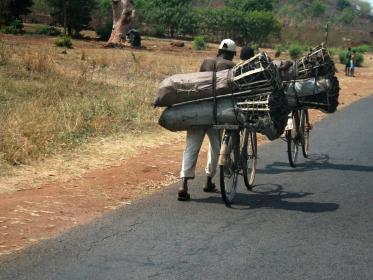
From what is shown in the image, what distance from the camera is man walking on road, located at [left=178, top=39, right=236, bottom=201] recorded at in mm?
7699

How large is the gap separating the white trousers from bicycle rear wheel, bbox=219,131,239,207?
311mm

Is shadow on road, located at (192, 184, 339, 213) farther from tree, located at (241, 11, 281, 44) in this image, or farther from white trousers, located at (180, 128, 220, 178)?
tree, located at (241, 11, 281, 44)

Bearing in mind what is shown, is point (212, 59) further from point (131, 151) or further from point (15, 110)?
point (15, 110)

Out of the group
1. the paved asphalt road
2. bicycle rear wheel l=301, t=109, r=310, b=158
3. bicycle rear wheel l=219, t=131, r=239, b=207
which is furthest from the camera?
bicycle rear wheel l=301, t=109, r=310, b=158

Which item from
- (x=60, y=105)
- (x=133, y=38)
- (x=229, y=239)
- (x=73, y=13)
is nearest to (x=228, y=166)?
(x=229, y=239)

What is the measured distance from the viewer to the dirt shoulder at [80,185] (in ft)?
21.3

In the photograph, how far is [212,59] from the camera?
7.94 m

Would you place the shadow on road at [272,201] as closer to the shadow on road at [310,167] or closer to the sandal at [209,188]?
the sandal at [209,188]

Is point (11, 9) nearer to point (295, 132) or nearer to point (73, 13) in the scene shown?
point (73, 13)

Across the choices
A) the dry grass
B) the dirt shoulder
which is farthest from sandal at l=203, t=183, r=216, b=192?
the dry grass

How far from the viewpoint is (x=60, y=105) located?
13.5 metres

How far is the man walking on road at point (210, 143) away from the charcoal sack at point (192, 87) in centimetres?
42

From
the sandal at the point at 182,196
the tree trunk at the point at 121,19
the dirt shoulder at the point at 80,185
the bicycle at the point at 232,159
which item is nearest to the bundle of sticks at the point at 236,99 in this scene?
the bicycle at the point at 232,159

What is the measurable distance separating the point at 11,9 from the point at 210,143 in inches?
1984
